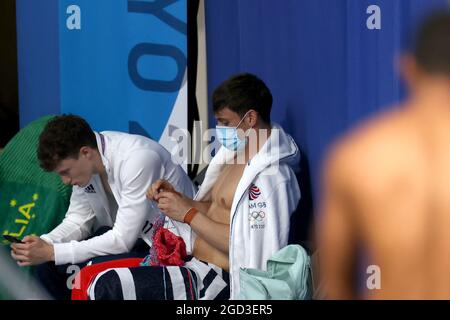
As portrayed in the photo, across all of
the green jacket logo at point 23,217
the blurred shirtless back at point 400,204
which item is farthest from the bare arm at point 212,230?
the green jacket logo at point 23,217

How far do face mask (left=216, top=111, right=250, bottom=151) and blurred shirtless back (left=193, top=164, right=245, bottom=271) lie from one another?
0.08 metres

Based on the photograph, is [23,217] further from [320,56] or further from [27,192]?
[320,56]

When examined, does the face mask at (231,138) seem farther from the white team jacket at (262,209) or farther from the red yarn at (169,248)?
the red yarn at (169,248)

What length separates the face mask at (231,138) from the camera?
111 inches

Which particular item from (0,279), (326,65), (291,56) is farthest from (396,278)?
(0,279)

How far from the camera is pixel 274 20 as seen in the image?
310cm

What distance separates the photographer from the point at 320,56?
270 centimetres

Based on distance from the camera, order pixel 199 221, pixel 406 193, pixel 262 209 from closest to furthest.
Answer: pixel 406 193, pixel 262 209, pixel 199 221

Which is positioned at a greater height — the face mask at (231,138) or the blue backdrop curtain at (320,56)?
the blue backdrop curtain at (320,56)

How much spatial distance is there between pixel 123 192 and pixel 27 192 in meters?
0.69

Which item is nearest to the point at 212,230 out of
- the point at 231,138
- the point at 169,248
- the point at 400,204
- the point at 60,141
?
the point at 169,248

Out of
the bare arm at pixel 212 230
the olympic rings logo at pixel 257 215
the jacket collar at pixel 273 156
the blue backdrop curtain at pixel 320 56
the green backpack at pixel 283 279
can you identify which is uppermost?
the blue backdrop curtain at pixel 320 56

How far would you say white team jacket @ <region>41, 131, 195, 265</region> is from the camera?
9.80 feet

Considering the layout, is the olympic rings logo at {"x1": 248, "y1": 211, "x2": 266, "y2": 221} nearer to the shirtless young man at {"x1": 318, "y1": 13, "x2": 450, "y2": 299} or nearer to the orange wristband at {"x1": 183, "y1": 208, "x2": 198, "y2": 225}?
the orange wristband at {"x1": 183, "y1": 208, "x2": 198, "y2": 225}
